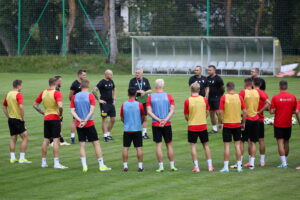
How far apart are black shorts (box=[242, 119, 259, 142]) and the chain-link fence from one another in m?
30.1

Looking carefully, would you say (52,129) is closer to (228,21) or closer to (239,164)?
(239,164)

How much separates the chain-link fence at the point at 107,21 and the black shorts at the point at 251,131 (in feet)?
98.7

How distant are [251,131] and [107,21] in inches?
1403

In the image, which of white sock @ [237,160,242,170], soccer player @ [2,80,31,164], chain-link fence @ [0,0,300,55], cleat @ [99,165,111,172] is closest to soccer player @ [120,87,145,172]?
cleat @ [99,165,111,172]

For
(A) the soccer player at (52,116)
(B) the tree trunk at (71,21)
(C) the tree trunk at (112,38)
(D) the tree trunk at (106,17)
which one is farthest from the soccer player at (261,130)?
(D) the tree trunk at (106,17)

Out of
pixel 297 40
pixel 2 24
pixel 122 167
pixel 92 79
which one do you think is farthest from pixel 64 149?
pixel 2 24

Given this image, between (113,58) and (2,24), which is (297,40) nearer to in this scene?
(113,58)

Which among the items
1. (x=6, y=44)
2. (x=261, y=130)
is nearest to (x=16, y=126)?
(x=261, y=130)

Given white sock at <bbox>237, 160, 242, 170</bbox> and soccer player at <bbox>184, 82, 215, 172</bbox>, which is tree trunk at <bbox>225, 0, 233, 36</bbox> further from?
white sock at <bbox>237, 160, 242, 170</bbox>

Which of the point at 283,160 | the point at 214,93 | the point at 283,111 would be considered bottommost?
the point at 283,160

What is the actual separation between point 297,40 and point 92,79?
14415mm

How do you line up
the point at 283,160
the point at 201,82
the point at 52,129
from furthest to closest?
the point at 201,82, the point at 52,129, the point at 283,160

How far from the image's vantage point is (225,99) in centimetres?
1230

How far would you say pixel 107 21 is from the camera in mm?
47281
